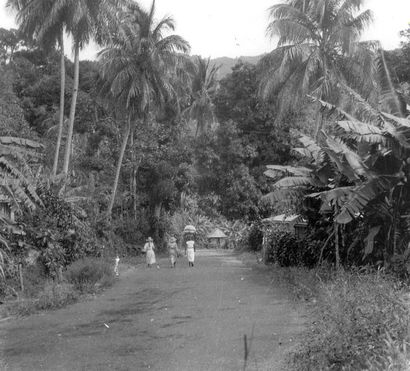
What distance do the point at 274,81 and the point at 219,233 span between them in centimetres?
3123

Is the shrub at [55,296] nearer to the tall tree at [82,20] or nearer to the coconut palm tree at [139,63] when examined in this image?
the tall tree at [82,20]

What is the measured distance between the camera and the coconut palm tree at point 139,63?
2997cm

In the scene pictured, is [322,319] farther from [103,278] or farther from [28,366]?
[103,278]

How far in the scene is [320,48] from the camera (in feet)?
83.8

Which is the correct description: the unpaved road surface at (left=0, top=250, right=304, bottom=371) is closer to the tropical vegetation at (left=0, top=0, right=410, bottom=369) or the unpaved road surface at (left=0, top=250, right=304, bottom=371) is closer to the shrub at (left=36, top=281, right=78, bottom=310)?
the shrub at (left=36, top=281, right=78, bottom=310)

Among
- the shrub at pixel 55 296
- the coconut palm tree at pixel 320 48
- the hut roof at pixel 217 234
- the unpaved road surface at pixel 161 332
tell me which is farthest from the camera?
the hut roof at pixel 217 234

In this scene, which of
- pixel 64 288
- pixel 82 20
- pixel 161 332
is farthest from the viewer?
pixel 82 20

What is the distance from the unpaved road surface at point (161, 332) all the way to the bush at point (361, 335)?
607 mm

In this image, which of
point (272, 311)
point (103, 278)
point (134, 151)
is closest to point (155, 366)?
point (272, 311)

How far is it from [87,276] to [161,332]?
24.6ft

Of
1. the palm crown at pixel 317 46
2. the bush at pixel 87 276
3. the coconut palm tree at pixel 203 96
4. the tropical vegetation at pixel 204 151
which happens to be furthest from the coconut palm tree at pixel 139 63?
the bush at pixel 87 276

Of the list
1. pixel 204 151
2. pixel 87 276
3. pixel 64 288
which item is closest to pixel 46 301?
pixel 64 288

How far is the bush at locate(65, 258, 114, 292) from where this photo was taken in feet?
52.5

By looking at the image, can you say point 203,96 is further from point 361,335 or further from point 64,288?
point 361,335
